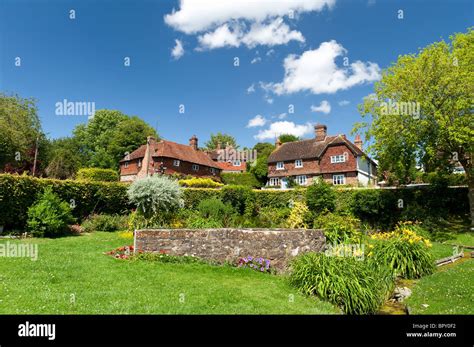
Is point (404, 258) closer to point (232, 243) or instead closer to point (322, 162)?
point (232, 243)

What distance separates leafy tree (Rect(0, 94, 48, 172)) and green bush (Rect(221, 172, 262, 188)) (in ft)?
89.9

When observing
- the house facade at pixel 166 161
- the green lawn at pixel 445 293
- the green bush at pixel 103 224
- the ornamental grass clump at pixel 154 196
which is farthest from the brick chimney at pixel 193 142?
the green lawn at pixel 445 293

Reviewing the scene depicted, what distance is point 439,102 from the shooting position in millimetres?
18266

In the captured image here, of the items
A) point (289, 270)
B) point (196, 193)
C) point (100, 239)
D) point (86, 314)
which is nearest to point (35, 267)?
point (86, 314)

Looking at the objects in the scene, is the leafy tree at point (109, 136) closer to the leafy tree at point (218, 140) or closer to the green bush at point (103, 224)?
the leafy tree at point (218, 140)

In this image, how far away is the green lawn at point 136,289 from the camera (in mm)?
5844

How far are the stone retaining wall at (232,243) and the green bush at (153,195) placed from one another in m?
4.40

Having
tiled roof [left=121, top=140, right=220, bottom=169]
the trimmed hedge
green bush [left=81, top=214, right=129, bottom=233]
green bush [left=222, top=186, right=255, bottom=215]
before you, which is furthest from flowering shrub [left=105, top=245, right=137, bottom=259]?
tiled roof [left=121, top=140, right=220, bottom=169]

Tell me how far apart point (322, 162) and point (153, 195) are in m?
32.1

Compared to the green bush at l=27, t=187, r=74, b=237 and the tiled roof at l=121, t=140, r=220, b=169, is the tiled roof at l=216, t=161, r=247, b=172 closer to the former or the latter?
the tiled roof at l=121, t=140, r=220, b=169

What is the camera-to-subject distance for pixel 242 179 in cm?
5194

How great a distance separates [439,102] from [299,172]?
2627 centimetres

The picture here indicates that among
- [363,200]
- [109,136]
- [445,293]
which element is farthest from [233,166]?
[445,293]
